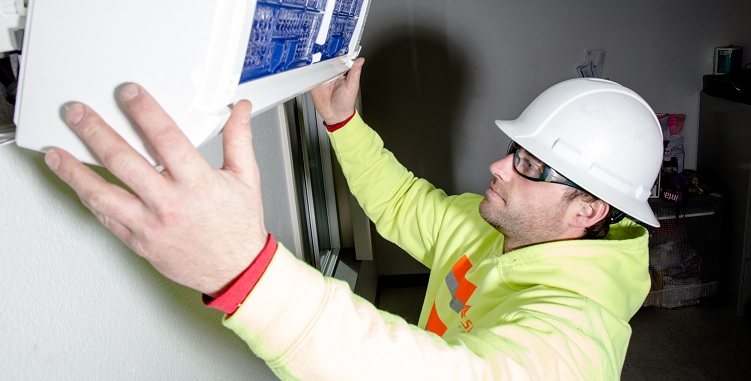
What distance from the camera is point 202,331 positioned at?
1.03 metres

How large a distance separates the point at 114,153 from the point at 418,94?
2.82 meters

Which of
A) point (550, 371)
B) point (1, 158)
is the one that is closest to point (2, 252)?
point (1, 158)

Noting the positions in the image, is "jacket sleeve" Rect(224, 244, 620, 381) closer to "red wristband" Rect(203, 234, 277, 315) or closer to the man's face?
"red wristband" Rect(203, 234, 277, 315)

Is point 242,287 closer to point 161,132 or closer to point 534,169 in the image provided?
point 161,132

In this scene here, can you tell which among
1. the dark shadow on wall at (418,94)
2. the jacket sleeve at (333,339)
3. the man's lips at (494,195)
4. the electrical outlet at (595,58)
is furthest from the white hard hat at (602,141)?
the electrical outlet at (595,58)

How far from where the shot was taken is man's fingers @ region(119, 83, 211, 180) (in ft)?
1.63

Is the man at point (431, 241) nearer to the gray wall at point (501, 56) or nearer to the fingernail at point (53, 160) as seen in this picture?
the fingernail at point (53, 160)

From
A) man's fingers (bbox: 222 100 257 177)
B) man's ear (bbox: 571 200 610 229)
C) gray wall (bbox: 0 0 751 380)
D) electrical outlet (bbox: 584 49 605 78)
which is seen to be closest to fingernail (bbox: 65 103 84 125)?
man's fingers (bbox: 222 100 257 177)

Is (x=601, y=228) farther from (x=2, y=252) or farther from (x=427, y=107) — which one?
(x=427, y=107)

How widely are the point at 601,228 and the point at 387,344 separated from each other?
963 mm

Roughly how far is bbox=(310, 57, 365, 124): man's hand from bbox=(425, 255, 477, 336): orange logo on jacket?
18.4 inches

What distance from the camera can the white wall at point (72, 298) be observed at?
58cm

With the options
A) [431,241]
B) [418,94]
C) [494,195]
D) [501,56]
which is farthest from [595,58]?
[494,195]

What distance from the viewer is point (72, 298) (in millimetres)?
667
